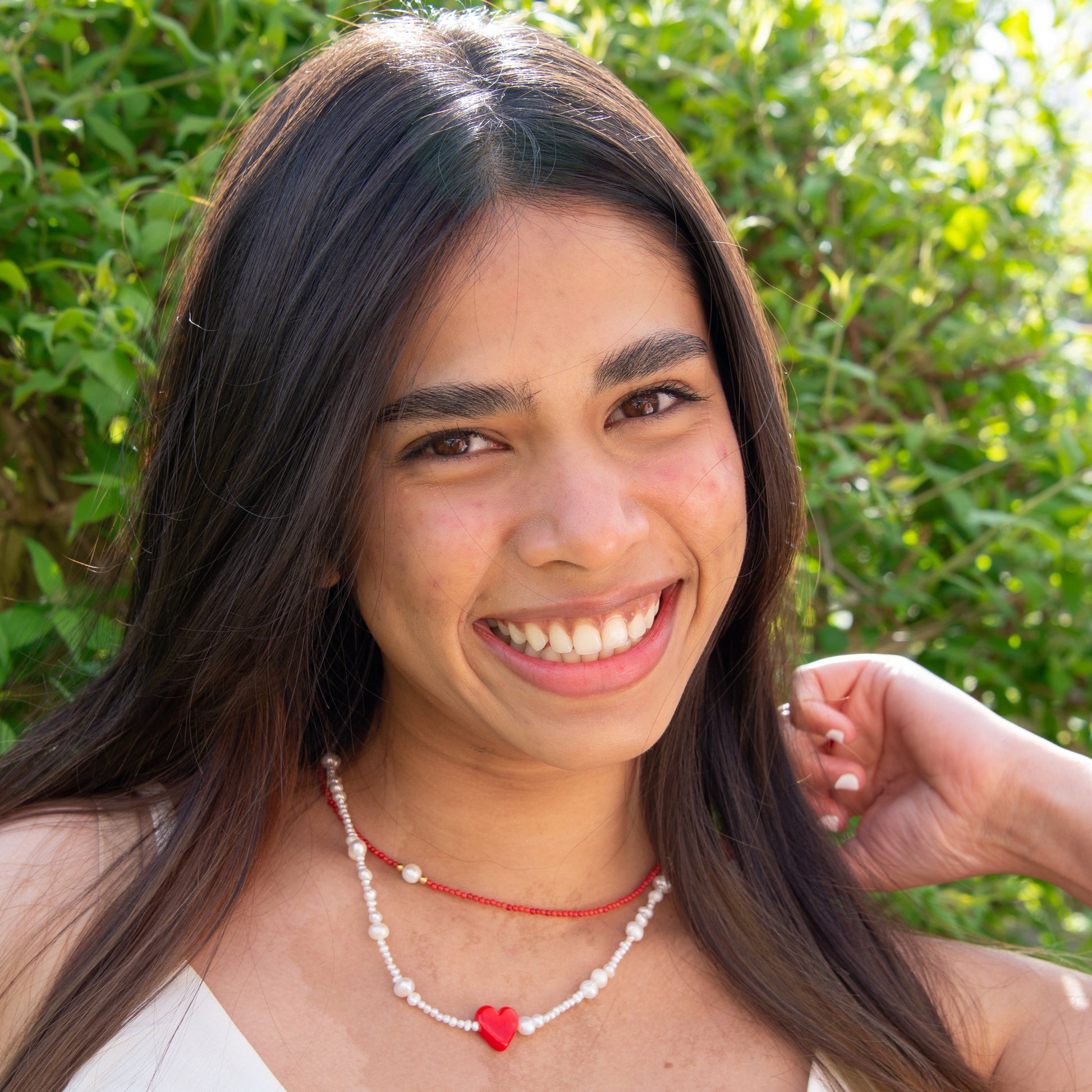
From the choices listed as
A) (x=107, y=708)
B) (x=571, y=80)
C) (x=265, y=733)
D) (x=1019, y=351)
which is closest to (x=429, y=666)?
(x=265, y=733)

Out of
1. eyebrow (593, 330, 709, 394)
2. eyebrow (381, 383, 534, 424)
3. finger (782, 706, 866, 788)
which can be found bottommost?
finger (782, 706, 866, 788)

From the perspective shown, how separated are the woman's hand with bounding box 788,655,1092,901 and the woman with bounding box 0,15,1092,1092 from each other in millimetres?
11

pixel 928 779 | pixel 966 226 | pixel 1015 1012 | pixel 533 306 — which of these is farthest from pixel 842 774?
pixel 966 226

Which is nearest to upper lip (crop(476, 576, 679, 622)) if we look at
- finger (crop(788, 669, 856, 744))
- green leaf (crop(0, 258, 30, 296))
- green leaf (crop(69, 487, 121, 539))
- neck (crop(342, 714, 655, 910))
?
neck (crop(342, 714, 655, 910))

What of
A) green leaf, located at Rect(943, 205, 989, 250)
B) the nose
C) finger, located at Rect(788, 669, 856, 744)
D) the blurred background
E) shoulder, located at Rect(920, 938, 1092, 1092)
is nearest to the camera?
the nose

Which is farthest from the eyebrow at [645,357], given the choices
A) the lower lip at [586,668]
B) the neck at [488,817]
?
the neck at [488,817]

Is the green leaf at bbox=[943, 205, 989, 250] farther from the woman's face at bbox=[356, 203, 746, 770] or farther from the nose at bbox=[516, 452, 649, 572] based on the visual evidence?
the nose at bbox=[516, 452, 649, 572]

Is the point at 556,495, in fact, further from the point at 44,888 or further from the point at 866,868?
the point at 866,868

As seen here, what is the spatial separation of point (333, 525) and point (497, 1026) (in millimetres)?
808

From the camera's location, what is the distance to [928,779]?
2166 mm

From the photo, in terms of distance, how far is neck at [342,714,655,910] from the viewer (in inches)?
77.8

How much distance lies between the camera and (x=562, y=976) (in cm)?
192

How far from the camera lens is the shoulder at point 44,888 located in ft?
5.53

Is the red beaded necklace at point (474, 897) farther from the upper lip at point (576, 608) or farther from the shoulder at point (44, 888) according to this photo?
the upper lip at point (576, 608)
